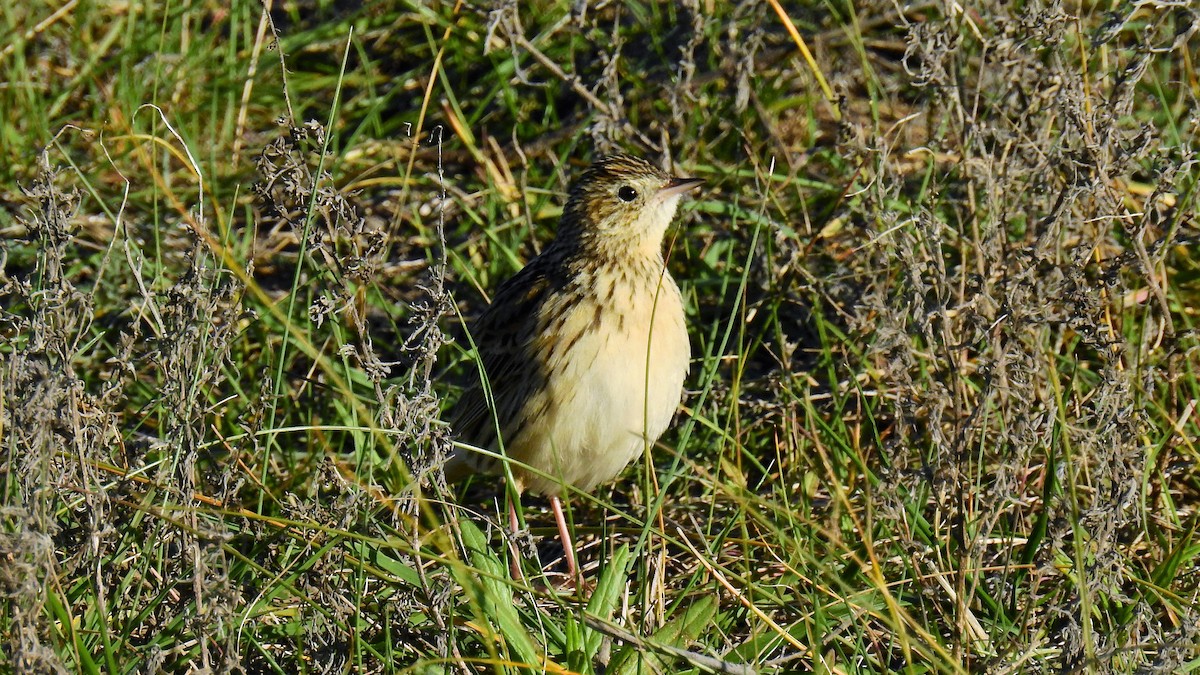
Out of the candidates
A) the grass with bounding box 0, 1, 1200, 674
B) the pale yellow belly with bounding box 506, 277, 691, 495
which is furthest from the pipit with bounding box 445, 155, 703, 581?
the grass with bounding box 0, 1, 1200, 674

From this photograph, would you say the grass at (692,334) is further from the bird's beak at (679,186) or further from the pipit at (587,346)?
the bird's beak at (679,186)

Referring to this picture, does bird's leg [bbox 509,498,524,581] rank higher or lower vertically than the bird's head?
lower

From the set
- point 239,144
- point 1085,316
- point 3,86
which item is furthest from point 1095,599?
point 3,86

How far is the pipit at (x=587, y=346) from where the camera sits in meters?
5.17

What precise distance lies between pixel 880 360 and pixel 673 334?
103cm

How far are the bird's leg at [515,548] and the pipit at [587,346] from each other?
0.21 feet

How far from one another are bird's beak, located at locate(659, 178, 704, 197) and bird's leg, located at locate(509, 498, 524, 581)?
1228mm

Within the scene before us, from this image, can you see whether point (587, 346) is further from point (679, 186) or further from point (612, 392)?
point (679, 186)

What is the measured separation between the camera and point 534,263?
19.1ft

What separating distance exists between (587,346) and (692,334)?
1132mm

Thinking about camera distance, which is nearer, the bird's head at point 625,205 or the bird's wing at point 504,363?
the bird's wing at point 504,363

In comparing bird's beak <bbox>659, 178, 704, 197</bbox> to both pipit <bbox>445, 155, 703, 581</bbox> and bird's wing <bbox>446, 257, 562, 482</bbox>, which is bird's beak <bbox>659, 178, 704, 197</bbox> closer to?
pipit <bbox>445, 155, 703, 581</bbox>

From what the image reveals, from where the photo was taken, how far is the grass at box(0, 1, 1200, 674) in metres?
4.08

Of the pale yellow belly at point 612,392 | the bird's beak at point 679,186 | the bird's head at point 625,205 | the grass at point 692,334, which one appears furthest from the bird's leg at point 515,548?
the bird's beak at point 679,186
